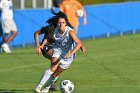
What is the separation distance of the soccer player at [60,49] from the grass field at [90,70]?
723 mm

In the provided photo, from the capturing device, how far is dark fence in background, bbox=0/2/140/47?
1024 inches

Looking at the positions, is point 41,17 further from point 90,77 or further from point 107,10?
point 90,77

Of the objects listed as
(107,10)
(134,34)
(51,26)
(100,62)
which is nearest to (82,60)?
(100,62)

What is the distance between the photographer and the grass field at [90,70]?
15141 mm

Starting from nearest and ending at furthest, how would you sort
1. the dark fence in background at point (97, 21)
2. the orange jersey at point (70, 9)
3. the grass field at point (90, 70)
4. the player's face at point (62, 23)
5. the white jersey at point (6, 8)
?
1. the player's face at point (62, 23)
2. the grass field at point (90, 70)
3. the white jersey at point (6, 8)
4. the orange jersey at point (70, 9)
5. the dark fence in background at point (97, 21)

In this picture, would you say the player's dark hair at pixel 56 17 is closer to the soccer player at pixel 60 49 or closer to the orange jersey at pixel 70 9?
the soccer player at pixel 60 49

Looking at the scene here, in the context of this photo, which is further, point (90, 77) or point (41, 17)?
point (41, 17)

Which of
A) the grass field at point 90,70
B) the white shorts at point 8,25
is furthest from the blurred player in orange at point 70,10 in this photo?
the white shorts at point 8,25

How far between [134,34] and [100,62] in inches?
511

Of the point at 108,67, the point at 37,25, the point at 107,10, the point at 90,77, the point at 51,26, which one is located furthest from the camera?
the point at 107,10

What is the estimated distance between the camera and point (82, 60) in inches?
858

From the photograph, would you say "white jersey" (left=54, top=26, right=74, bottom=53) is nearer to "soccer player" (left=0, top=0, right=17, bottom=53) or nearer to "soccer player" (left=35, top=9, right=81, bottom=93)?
"soccer player" (left=35, top=9, right=81, bottom=93)

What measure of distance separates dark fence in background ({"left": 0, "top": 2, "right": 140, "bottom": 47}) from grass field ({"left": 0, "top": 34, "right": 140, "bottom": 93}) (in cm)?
78

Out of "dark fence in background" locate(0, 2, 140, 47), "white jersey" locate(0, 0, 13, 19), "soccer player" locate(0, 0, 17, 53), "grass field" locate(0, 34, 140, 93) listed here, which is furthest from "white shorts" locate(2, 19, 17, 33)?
"dark fence in background" locate(0, 2, 140, 47)
